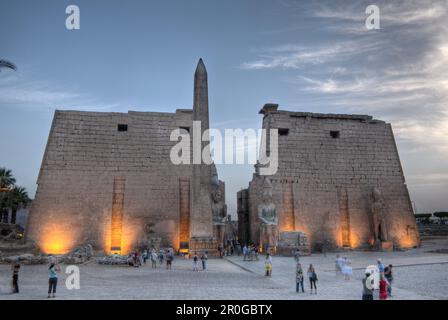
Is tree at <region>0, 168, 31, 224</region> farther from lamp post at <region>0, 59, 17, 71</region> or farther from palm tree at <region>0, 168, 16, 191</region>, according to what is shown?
lamp post at <region>0, 59, 17, 71</region>

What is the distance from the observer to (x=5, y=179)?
26.6 m

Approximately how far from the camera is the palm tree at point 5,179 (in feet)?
86.2

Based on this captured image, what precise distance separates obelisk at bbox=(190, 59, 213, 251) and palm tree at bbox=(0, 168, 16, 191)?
16004 mm

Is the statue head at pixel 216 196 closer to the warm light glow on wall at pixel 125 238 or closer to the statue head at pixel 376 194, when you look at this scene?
the warm light glow on wall at pixel 125 238

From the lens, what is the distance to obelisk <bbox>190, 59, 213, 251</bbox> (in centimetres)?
1752

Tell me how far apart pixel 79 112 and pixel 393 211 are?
20.2 meters

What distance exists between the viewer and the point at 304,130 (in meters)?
23.9

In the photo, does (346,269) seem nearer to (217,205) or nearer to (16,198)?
(217,205)

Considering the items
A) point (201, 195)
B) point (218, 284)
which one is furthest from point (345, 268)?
point (201, 195)

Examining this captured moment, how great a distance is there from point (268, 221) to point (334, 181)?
20.3ft
